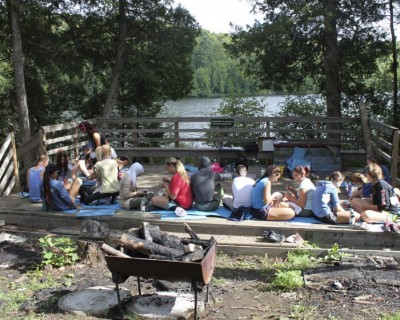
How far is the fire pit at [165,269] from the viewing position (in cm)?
433

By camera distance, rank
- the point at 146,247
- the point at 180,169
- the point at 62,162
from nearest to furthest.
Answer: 1. the point at 146,247
2. the point at 180,169
3. the point at 62,162

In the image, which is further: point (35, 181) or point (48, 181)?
point (35, 181)

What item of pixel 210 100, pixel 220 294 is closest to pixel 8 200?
pixel 220 294

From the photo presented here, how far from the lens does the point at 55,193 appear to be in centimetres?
775

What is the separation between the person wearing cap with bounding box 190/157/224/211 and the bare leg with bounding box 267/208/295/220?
0.95m

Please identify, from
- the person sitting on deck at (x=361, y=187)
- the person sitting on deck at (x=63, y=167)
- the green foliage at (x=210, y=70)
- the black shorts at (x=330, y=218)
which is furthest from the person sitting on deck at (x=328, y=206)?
the green foliage at (x=210, y=70)

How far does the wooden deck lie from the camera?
6473 mm

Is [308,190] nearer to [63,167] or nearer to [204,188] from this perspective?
[204,188]

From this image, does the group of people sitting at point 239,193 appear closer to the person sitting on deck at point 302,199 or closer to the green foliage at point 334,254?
the person sitting on deck at point 302,199

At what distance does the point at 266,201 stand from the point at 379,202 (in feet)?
5.28

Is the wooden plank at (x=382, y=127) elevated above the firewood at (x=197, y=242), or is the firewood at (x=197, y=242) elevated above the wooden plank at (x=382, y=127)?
the wooden plank at (x=382, y=127)

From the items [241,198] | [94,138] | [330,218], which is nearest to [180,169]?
[241,198]

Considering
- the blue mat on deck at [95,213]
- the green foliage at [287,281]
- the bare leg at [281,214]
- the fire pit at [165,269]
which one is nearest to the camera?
the fire pit at [165,269]

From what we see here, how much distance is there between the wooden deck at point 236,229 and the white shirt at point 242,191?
31cm
